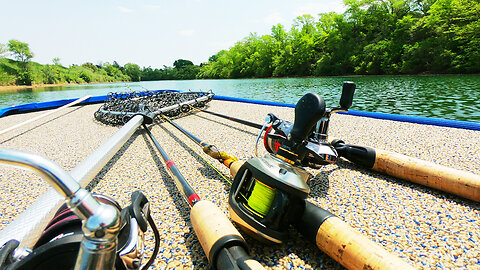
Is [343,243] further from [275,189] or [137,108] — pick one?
[137,108]

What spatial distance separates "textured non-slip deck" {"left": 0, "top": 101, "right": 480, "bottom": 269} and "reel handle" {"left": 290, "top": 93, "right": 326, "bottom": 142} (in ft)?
2.61

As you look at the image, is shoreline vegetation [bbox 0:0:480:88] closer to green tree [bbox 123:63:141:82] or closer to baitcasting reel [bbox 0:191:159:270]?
green tree [bbox 123:63:141:82]

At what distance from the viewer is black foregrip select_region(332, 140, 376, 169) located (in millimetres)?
2516

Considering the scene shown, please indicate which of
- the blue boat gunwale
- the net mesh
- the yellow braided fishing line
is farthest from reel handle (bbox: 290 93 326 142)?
the blue boat gunwale

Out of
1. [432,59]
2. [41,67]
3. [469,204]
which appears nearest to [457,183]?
[469,204]

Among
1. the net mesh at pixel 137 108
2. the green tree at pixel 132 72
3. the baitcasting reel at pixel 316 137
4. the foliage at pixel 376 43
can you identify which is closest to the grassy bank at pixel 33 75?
the green tree at pixel 132 72

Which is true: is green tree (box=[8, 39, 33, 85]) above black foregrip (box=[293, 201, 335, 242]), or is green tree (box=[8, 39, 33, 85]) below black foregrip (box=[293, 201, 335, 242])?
above

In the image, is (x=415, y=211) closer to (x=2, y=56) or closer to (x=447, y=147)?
(x=447, y=147)

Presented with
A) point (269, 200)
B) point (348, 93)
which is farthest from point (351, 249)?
point (348, 93)

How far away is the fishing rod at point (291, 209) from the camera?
129 centimetres

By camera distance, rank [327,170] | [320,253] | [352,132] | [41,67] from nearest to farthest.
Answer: [320,253] < [327,170] < [352,132] < [41,67]

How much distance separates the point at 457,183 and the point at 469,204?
0.21 m

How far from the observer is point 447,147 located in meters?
3.26

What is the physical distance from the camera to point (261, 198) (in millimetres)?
1460
